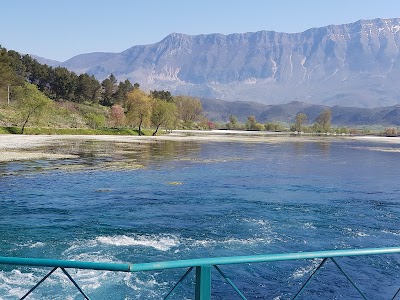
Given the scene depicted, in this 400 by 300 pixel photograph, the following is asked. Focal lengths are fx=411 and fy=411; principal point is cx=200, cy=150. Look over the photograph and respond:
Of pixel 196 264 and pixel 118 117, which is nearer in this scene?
pixel 196 264

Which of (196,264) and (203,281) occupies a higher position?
(196,264)

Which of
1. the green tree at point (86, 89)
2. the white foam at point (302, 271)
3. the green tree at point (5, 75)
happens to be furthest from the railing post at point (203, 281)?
the green tree at point (86, 89)

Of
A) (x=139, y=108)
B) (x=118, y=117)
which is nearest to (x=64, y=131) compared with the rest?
(x=139, y=108)

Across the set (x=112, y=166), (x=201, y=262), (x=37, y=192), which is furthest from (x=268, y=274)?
(x=112, y=166)

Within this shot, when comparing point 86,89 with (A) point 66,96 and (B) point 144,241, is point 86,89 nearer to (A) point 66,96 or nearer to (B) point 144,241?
(A) point 66,96

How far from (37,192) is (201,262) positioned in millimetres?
26453

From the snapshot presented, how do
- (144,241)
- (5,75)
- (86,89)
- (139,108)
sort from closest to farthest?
(144,241) < (5,75) < (139,108) < (86,89)

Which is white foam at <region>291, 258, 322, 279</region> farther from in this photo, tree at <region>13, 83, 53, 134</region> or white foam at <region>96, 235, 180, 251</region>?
tree at <region>13, 83, 53, 134</region>

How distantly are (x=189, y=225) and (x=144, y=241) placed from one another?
11.9 ft

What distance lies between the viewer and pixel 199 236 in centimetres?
1938

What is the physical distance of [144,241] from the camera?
1841cm

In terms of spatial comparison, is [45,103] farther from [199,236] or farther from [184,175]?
[199,236]

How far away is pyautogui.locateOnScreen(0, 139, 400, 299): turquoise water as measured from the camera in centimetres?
1416

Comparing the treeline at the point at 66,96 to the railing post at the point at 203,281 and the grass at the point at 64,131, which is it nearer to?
the grass at the point at 64,131
